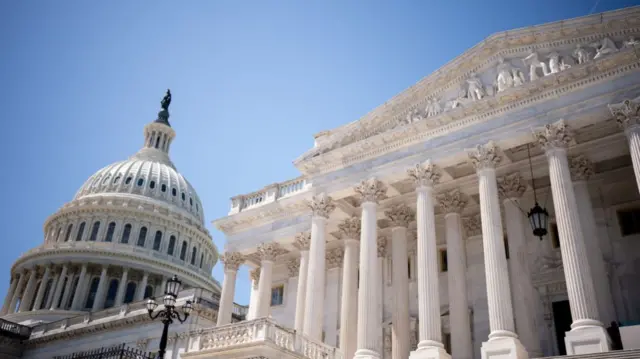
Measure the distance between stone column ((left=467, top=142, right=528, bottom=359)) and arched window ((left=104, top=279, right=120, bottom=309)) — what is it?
6876cm

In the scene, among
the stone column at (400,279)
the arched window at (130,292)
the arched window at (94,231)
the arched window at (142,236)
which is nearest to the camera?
the stone column at (400,279)

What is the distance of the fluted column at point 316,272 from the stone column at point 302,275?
2.55 meters

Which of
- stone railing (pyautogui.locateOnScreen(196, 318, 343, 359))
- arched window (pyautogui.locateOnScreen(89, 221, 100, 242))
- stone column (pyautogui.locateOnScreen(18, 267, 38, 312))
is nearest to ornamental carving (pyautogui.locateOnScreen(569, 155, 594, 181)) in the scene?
stone railing (pyautogui.locateOnScreen(196, 318, 343, 359))

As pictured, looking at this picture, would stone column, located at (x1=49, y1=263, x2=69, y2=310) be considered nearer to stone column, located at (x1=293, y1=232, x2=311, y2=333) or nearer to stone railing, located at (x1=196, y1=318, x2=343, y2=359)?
stone column, located at (x1=293, y1=232, x2=311, y2=333)

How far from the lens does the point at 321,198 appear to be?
29.8 meters

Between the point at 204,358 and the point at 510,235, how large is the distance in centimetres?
1549

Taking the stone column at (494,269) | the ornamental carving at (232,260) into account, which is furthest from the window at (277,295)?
the stone column at (494,269)

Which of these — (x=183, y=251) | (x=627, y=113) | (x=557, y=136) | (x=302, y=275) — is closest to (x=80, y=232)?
(x=183, y=251)

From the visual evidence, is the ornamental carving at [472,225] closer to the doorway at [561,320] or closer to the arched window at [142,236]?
the doorway at [561,320]

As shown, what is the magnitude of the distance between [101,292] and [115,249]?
266 inches

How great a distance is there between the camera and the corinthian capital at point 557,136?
76.6ft

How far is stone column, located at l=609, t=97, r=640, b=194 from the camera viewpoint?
21484 millimetres

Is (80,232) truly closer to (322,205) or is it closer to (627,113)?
(322,205)

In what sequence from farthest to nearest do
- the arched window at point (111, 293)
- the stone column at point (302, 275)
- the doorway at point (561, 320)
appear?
the arched window at point (111, 293)
the stone column at point (302, 275)
the doorway at point (561, 320)
